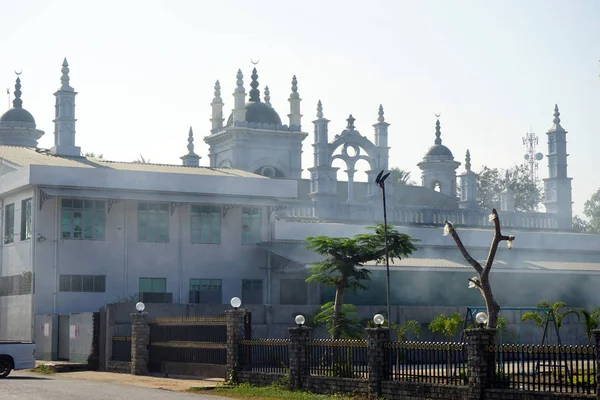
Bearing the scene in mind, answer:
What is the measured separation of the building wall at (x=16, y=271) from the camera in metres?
44.6

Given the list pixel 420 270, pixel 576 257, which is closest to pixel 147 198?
pixel 420 270

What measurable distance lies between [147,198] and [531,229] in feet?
86.4

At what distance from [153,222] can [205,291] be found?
12.6 feet

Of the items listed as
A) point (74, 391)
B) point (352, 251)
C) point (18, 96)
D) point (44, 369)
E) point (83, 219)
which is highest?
point (18, 96)

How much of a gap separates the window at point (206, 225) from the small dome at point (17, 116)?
123 ft

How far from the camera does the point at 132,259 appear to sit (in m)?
46.1

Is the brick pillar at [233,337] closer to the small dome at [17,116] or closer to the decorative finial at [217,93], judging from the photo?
the decorative finial at [217,93]

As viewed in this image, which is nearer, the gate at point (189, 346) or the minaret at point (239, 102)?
the gate at point (189, 346)

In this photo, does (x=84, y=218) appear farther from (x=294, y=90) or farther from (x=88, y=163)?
(x=294, y=90)

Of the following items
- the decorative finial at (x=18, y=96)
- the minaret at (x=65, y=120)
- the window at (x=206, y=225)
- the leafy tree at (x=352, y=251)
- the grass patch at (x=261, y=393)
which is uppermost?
the decorative finial at (x=18, y=96)

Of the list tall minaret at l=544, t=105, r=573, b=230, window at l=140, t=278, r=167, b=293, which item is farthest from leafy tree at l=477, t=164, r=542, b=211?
window at l=140, t=278, r=167, b=293

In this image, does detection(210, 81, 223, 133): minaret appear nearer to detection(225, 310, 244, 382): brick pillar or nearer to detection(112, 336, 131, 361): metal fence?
detection(112, 336, 131, 361): metal fence

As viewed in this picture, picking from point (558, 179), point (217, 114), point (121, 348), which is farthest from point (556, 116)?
point (121, 348)

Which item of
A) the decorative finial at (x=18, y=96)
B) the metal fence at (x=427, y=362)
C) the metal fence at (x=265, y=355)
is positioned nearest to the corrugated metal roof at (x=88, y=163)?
the metal fence at (x=265, y=355)
